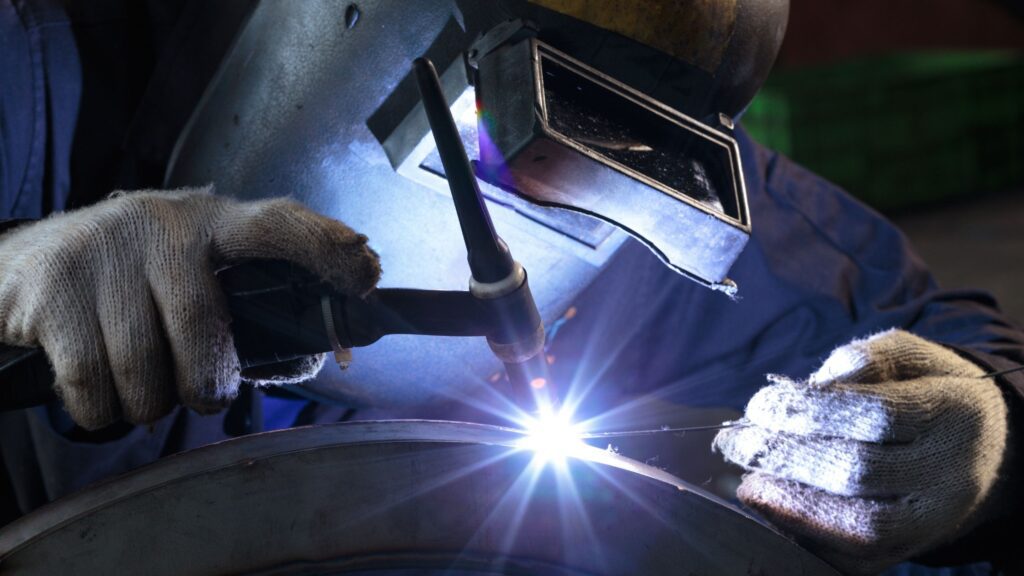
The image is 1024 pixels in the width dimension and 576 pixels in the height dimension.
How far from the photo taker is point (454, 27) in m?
0.74

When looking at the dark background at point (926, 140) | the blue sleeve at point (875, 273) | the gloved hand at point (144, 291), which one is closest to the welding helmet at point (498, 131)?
the gloved hand at point (144, 291)

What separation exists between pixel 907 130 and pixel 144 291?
5438 millimetres

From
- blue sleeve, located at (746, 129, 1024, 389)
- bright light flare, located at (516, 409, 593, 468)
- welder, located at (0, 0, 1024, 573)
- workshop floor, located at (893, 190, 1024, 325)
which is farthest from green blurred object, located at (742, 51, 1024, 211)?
bright light flare, located at (516, 409, 593, 468)

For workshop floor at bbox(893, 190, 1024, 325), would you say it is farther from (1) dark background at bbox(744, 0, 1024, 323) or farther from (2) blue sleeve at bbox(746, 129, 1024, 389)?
(2) blue sleeve at bbox(746, 129, 1024, 389)

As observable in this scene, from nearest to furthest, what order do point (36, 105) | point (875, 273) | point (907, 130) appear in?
point (36, 105) < point (875, 273) < point (907, 130)

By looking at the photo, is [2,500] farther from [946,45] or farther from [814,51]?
[946,45]

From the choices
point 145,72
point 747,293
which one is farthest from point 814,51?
point 145,72

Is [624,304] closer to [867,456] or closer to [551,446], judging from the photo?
[867,456]

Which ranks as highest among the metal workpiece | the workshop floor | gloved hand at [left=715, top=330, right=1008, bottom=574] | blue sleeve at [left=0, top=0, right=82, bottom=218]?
the workshop floor

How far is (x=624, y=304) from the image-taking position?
56.6 inches

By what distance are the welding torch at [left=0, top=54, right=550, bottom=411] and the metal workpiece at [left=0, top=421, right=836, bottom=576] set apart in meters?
0.08

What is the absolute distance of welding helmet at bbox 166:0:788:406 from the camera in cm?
65

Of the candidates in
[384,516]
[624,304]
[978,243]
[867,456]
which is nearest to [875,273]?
[624,304]

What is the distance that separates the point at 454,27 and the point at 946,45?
311 inches
